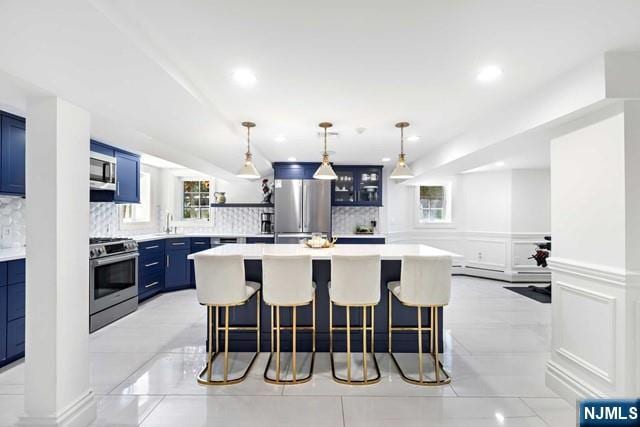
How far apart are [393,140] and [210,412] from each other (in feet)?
11.6

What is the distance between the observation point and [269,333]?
3297 millimetres

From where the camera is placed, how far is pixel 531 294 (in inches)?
225

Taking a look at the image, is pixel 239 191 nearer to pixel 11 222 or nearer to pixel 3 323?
pixel 11 222

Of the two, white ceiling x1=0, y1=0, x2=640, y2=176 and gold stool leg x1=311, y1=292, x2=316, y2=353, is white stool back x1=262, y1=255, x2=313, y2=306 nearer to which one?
gold stool leg x1=311, y1=292, x2=316, y2=353

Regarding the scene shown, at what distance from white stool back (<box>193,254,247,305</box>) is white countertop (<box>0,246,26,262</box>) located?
1.61 meters

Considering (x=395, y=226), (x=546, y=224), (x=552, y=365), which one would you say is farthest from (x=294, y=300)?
(x=546, y=224)

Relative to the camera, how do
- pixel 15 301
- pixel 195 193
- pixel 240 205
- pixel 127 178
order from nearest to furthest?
pixel 15 301
pixel 127 178
pixel 240 205
pixel 195 193

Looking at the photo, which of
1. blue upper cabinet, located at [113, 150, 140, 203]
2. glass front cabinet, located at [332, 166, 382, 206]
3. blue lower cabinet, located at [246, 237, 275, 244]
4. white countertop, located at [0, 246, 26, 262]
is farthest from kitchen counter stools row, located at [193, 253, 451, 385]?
glass front cabinet, located at [332, 166, 382, 206]

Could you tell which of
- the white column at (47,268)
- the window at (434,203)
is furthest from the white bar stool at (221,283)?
the window at (434,203)

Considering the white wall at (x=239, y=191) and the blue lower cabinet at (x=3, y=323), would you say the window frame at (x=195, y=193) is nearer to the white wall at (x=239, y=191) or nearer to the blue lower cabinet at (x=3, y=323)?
the white wall at (x=239, y=191)

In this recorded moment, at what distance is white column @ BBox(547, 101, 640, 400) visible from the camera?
205 centimetres

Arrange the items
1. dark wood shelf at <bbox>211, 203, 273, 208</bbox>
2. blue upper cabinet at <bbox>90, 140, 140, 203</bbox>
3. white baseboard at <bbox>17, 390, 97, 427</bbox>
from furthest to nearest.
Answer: dark wood shelf at <bbox>211, 203, 273, 208</bbox>
blue upper cabinet at <bbox>90, 140, 140, 203</bbox>
white baseboard at <bbox>17, 390, 97, 427</bbox>

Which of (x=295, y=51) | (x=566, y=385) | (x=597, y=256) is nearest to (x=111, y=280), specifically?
(x=295, y=51)

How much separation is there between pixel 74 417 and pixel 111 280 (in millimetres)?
2359
